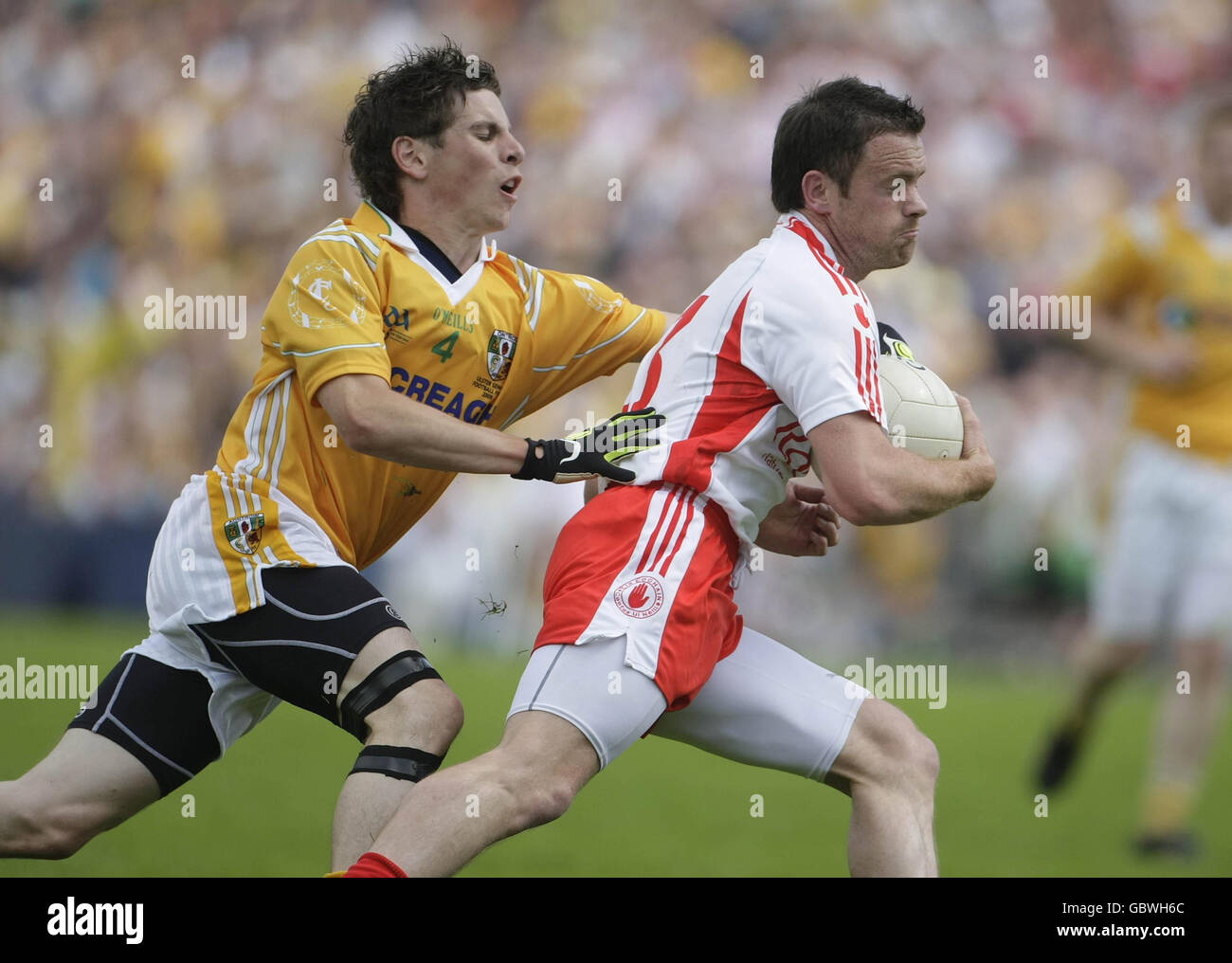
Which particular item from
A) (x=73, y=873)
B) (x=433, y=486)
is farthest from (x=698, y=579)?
(x=73, y=873)

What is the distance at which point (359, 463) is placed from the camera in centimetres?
406

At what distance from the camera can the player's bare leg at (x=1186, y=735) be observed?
6387 mm

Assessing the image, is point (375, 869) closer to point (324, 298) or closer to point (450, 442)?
point (450, 442)

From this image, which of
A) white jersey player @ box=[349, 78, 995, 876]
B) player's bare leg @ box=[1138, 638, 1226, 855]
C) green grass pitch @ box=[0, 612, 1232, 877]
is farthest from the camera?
player's bare leg @ box=[1138, 638, 1226, 855]

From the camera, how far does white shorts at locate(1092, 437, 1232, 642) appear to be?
697 centimetres

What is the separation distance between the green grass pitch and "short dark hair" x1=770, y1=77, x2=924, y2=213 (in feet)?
9.04

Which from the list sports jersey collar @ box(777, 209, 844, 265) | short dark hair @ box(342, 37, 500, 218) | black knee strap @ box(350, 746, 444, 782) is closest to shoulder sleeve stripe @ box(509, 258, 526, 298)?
short dark hair @ box(342, 37, 500, 218)

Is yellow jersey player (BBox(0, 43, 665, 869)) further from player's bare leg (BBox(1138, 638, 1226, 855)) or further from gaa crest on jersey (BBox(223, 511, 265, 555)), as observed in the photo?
player's bare leg (BBox(1138, 638, 1226, 855))

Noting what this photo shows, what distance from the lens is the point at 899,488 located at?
3461 millimetres

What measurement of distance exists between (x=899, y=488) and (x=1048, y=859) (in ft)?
10.1

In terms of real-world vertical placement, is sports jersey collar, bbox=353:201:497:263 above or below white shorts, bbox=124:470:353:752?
above

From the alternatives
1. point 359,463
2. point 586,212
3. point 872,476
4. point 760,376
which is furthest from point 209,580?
point 586,212

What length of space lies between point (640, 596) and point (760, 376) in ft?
1.96

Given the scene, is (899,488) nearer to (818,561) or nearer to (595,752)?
(595,752)
